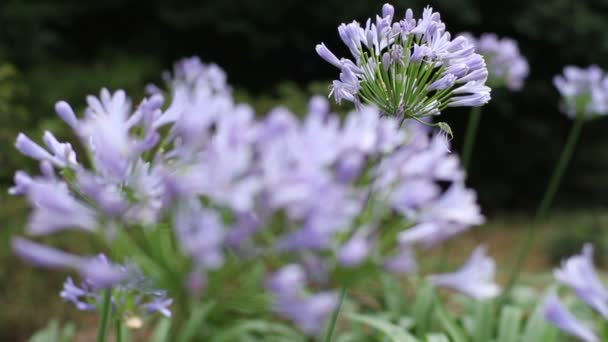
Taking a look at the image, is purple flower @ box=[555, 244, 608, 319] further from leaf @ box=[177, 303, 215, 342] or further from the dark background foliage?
the dark background foliage

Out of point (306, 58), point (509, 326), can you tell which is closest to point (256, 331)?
point (509, 326)

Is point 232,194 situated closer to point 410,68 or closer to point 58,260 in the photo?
point 58,260

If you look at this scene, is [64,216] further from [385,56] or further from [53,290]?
[53,290]

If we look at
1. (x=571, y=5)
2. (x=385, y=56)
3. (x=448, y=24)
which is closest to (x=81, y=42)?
(x=448, y=24)

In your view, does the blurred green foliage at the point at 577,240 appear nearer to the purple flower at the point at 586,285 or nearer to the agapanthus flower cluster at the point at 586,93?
the agapanthus flower cluster at the point at 586,93

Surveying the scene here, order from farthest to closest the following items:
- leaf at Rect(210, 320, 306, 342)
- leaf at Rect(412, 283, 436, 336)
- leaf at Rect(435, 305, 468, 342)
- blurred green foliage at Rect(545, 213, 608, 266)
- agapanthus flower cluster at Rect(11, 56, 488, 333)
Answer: blurred green foliage at Rect(545, 213, 608, 266), leaf at Rect(412, 283, 436, 336), leaf at Rect(210, 320, 306, 342), leaf at Rect(435, 305, 468, 342), agapanthus flower cluster at Rect(11, 56, 488, 333)

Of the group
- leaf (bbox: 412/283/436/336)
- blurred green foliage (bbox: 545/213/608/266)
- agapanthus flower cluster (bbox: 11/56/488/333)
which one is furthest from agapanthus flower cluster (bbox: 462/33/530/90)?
blurred green foliage (bbox: 545/213/608/266)
